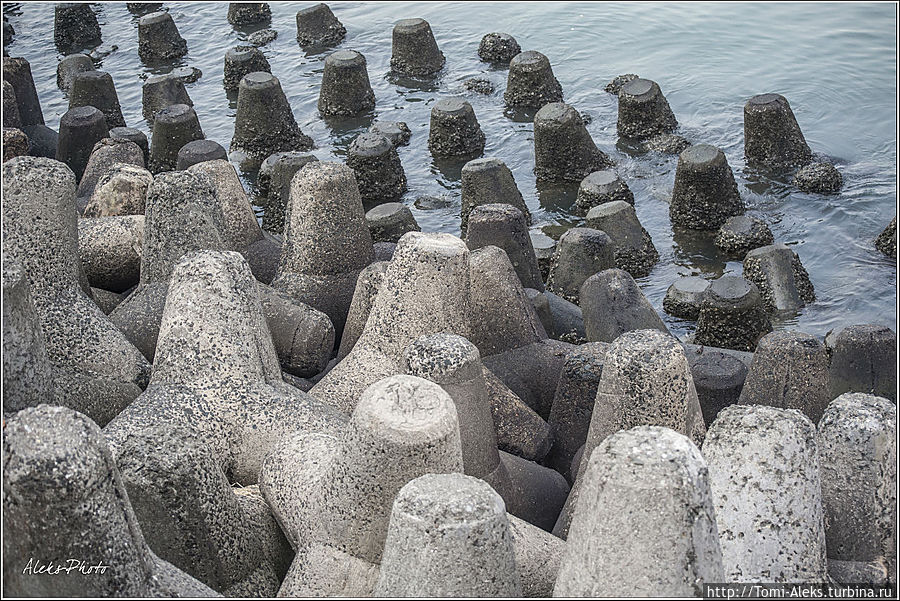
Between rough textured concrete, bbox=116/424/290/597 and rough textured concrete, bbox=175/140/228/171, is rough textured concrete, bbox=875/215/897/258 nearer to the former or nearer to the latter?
rough textured concrete, bbox=175/140/228/171

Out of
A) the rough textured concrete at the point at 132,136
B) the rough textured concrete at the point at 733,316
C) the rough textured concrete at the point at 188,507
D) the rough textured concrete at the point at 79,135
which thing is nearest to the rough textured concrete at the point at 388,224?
the rough textured concrete at the point at 733,316

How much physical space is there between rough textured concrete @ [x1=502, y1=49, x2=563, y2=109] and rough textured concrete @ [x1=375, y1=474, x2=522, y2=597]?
740 cm

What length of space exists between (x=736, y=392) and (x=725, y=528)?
5.39 ft

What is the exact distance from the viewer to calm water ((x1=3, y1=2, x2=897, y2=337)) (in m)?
6.96

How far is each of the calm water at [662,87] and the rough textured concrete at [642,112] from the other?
17 cm

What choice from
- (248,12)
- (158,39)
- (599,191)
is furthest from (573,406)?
(248,12)

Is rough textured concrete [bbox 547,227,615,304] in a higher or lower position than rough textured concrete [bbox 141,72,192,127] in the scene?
higher

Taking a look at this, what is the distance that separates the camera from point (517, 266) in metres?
4.96

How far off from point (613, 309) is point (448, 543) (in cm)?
262

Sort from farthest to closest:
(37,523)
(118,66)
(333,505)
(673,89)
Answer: (118,66)
(673,89)
(333,505)
(37,523)

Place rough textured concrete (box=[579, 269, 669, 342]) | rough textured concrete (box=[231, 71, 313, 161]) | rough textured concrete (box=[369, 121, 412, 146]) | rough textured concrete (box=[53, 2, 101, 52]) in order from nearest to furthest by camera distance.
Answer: rough textured concrete (box=[579, 269, 669, 342]) < rough textured concrete (box=[369, 121, 412, 146]) < rough textured concrete (box=[231, 71, 313, 161]) < rough textured concrete (box=[53, 2, 101, 52])

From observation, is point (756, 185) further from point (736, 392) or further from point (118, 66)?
point (118, 66)

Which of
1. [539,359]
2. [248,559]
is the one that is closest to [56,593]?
[248,559]

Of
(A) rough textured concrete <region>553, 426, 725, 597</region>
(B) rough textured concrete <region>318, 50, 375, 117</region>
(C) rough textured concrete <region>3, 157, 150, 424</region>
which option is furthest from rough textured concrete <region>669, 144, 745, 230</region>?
(A) rough textured concrete <region>553, 426, 725, 597</region>
